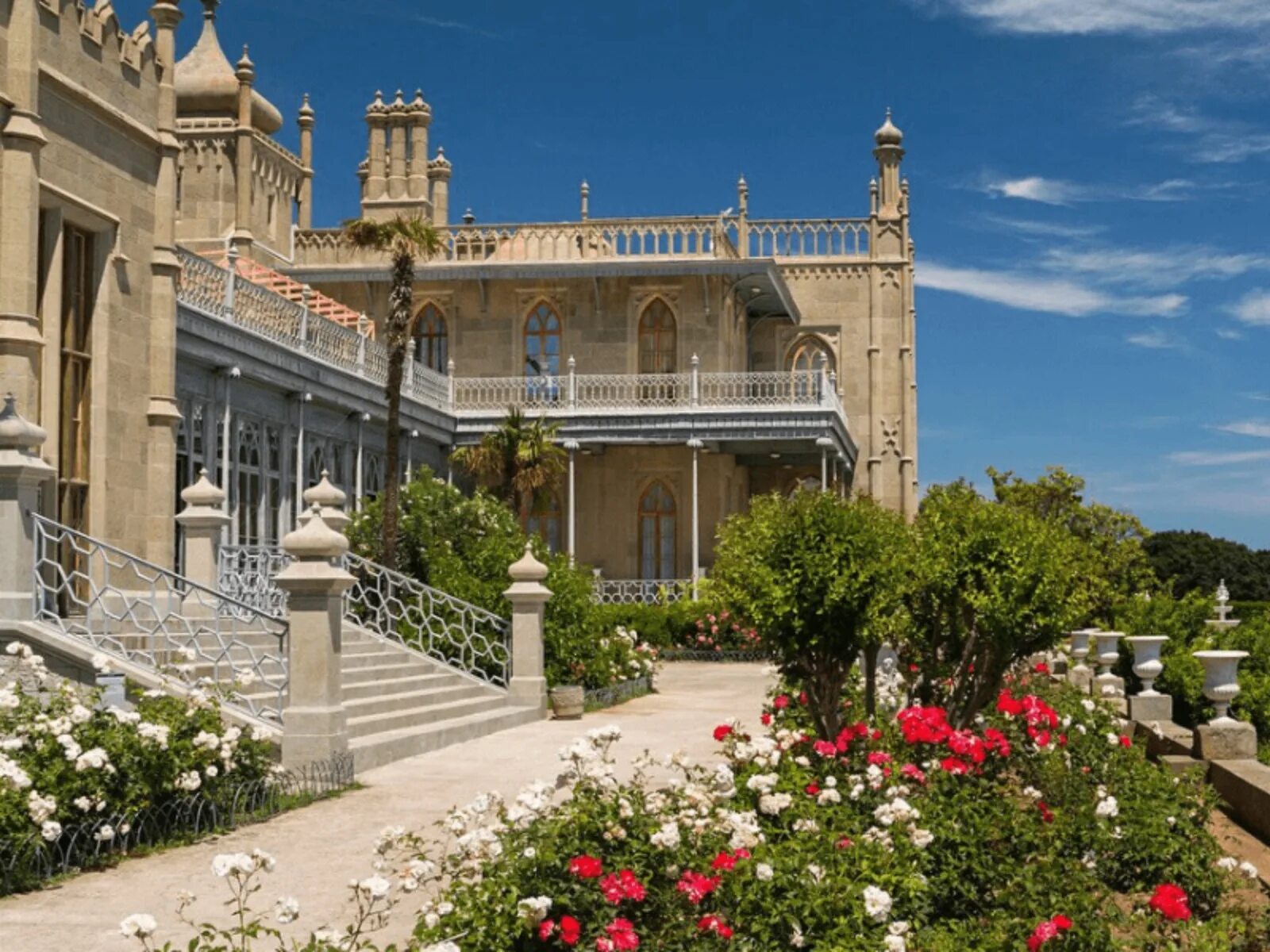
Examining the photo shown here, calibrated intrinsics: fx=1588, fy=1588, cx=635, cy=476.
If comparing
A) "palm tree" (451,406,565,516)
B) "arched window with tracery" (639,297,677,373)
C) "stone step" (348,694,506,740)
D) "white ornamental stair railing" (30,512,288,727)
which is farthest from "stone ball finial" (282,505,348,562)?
"arched window with tracery" (639,297,677,373)

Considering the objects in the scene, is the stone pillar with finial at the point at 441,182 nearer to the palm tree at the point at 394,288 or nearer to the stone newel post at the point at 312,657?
the palm tree at the point at 394,288

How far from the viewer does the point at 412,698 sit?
15.5 metres

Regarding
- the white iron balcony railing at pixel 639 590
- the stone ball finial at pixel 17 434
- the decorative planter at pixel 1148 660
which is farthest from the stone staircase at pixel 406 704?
the white iron balcony railing at pixel 639 590

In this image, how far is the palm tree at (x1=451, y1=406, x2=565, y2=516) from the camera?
30.2 metres

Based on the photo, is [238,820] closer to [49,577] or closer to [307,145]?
[49,577]

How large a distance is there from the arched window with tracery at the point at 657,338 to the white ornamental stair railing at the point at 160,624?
66.1 feet

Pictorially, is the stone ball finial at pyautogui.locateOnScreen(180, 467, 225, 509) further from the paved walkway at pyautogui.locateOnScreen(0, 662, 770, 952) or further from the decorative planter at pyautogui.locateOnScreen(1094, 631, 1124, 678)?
the decorative planter at pyautogui.locateOnScreen(1094, 631, 1124, 678)

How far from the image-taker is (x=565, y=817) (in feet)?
20.9

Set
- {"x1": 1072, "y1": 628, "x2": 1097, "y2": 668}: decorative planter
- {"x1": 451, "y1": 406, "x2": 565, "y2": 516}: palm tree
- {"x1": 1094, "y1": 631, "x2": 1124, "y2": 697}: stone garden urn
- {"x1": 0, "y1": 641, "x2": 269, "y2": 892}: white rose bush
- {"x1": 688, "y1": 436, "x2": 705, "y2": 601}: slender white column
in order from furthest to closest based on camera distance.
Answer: {"x1": 688, "y1": 436, "x2": 705, "y2": 601}: slender white column < {"x1": 451, "y1": 406, "x2": 565, "y2": 516}: palm tree < {"x1": 1072, "y1": 628, "x2": 1097, "y2": 668}: decorative planter < {"x1": 1094, "y1": 631, "x2": 1124, "y2": 697}: stone garden urn < {"x1": 0, "y1": 641, "x2": 269, "y2": 892}: white rose bush

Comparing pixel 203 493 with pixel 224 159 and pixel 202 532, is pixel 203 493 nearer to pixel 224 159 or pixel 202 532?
pixel 202 532

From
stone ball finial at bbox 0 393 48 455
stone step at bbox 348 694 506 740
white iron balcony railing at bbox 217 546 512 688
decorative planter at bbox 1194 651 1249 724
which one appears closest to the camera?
stone ball finial at bbox 0 393 48 455

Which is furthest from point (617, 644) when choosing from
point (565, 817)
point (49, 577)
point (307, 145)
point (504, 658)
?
point (307, 145)

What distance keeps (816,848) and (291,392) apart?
19063 millimetres

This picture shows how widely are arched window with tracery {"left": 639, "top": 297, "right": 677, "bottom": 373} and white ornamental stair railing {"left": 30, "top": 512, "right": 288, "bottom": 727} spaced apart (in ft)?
66.1
